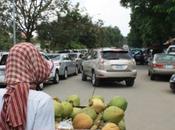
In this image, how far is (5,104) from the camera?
9.53 feet

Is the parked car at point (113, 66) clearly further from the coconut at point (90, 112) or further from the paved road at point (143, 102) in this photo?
the coconut at point (90, 112)

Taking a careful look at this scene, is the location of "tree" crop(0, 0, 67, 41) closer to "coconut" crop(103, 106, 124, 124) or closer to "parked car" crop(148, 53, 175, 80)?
"parked car" crop(148, 53, 175, 80)

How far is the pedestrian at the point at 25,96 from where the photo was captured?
285 centimetres

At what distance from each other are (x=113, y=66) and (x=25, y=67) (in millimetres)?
16857

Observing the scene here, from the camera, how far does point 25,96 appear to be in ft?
9.44

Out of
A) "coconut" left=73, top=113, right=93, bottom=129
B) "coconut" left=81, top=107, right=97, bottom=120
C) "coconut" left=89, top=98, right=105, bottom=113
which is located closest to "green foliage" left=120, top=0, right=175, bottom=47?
"coconut" left=89, top=98, right=105, bottom=113

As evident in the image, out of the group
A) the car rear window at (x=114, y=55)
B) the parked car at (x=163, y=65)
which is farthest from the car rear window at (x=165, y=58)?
the car rear window at (x=114, y=55)

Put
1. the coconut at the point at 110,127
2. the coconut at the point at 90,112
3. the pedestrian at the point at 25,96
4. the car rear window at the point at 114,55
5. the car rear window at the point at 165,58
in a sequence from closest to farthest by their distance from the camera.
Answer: the pedestrian at the point at 25,96, the coconut at the point at 110,127, the coconut at the point at 90,112, the car rear window at the point at 114,55, the car rear window at the point at 165,58

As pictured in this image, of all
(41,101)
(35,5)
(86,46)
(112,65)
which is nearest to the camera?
(41,101)

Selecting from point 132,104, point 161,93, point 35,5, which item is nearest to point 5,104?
point 132,104

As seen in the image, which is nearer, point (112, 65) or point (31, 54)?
point (31, 54)

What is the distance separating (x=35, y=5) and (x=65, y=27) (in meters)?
4.30

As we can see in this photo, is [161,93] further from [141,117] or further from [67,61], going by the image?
[67,61]

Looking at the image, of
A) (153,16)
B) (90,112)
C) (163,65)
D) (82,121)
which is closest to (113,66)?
(163,65)
